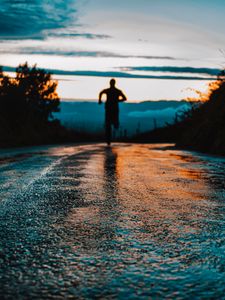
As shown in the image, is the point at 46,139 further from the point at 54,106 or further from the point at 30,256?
the point at 30,256

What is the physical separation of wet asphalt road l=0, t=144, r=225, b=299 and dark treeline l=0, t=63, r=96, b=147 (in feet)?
52.2

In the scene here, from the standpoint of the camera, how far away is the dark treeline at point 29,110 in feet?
86.4

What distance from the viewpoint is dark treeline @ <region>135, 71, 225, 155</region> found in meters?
14.6

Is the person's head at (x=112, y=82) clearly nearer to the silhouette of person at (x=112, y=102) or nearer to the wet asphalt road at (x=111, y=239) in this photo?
the silhouette of person at (x=112, y=102)

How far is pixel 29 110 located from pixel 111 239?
26.7m

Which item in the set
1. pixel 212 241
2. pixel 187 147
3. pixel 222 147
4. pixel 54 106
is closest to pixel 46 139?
pixel 54 106

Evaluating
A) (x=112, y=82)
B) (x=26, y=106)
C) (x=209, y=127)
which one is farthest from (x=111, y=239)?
(x=26, y=106)

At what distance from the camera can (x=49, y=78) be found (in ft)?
131

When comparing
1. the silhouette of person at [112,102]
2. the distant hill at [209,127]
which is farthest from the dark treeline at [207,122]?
the silhouette of person at [112,102]

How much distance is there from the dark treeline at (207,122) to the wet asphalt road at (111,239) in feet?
26.5

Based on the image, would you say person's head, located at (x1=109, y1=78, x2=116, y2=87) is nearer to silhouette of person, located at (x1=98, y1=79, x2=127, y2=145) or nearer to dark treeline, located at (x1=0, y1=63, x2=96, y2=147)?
silhouette of person, located at (x1=98, y1=79, x2=127, y2=145)

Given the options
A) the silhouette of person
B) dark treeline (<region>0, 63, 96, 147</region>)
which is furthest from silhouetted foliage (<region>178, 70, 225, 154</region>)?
dark treeline (<region>0, 63, 96, 147</region>)

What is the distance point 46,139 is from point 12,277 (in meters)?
26.4

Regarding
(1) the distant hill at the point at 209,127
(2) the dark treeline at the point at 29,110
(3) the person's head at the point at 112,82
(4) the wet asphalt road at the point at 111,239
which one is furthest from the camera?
(2) the dark treeline at the point at 29,110
